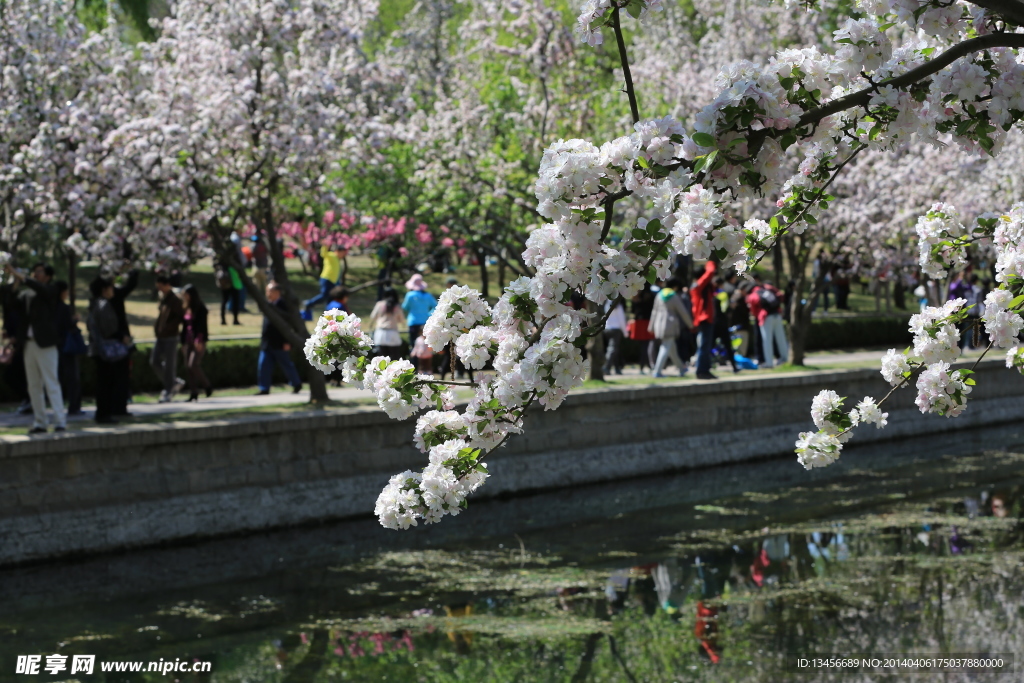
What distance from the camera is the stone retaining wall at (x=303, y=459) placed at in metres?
11.2

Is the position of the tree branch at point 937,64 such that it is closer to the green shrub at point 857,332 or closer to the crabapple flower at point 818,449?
the crabapple flower at point 818,449

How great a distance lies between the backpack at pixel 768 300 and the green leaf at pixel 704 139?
57.2ft

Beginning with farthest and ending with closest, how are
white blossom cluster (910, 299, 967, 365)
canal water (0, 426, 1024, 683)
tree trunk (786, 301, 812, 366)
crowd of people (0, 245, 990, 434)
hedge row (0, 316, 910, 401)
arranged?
tree trunk (786, 301, 812, 366)
hedge row (0, 316, 910, 401)
crowd of people (0, 245, 990, 434)
canal water (0, 426, 1024, 683)
white blossom cluster (910, 299, 967, 365)

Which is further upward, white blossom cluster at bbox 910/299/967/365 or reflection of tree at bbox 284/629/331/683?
white blossom cluster at bbox 910/299/967/365

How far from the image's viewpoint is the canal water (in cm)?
890

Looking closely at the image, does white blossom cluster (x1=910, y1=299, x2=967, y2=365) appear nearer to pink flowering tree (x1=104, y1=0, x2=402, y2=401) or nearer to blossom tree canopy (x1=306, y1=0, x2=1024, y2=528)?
blossom tree canopy (x1=306, y1=0, x2=1024, y2=528)

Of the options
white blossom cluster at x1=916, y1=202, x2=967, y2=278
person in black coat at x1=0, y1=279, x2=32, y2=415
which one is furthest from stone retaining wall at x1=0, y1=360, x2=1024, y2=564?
white blossom cluster at x1=916, y1=202, x2=967, y2=278

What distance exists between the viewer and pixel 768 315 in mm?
20844

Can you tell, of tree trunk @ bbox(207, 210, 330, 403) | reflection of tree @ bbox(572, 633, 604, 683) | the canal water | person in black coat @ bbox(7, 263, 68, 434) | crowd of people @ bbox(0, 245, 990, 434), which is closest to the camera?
reflection of tree @ bbox(572, 633, 604, 683)

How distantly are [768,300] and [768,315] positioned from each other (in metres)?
0.35

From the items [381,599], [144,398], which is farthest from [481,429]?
[144,398]

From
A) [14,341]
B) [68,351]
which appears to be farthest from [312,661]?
[14,341]

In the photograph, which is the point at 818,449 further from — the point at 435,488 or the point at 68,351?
the point at 68,351

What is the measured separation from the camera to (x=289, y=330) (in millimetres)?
15086
